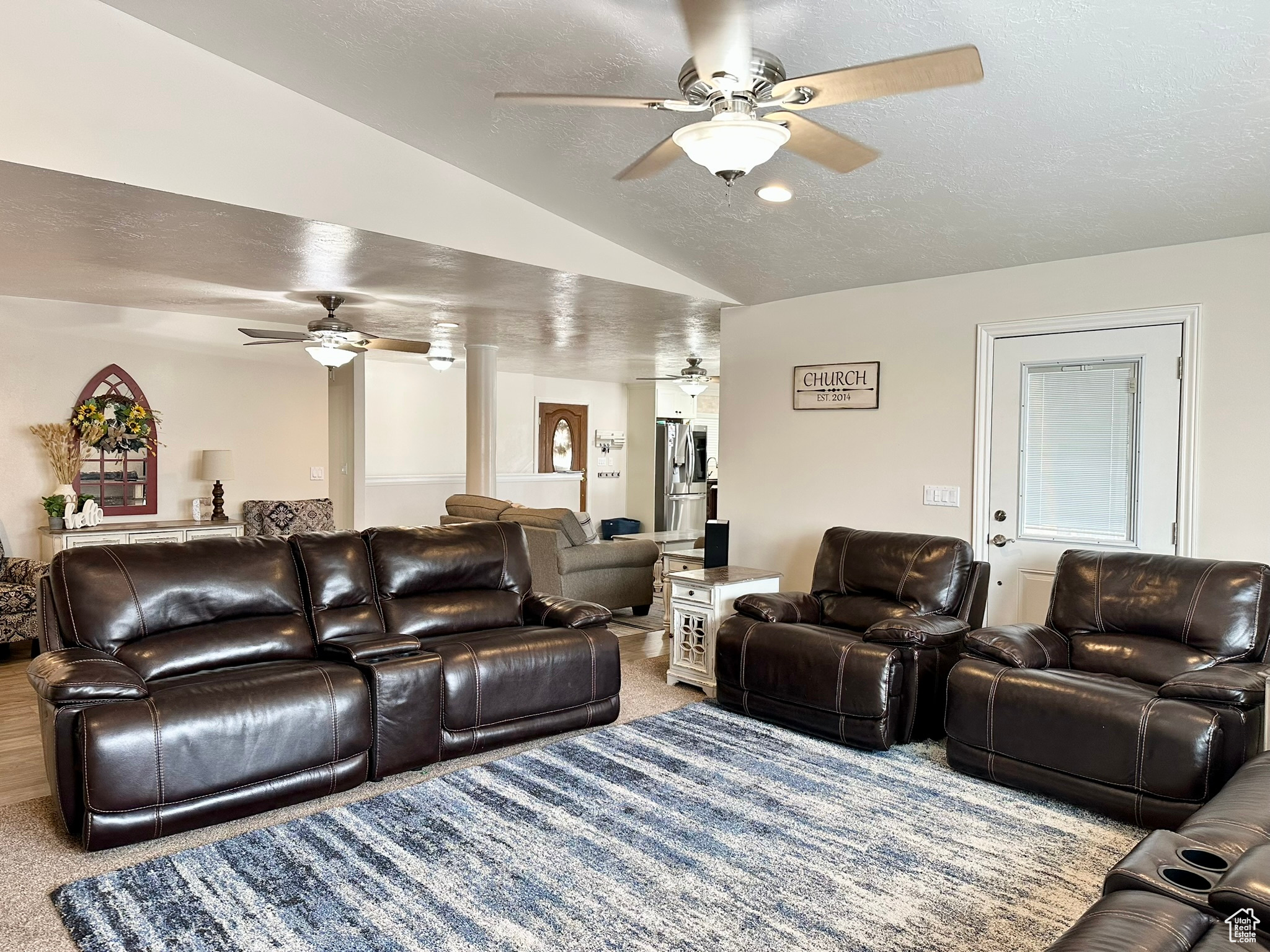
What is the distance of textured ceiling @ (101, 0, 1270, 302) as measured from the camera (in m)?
2.68

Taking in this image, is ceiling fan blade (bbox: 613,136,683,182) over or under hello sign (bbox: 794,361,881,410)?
over

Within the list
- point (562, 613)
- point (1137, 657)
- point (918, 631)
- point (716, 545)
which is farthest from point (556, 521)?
point (1137, 657)

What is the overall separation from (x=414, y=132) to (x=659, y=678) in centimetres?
331

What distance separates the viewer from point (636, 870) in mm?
2779

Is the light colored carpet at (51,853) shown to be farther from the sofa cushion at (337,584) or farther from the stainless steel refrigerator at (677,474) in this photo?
the stainless steel refrigerator at (677,474)

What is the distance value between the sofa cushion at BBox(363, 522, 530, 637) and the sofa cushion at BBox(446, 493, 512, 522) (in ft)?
8.40

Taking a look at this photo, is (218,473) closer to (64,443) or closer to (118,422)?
(118,422)

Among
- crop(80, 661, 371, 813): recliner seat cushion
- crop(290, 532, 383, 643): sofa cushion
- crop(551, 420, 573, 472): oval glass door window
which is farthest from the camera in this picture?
crop(551, 420, 573, 472): oval glass door window

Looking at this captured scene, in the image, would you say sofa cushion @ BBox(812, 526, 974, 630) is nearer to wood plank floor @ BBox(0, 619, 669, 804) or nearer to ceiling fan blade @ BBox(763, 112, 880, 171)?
wood plank floor @ BBox(0, 619, 669, 804)

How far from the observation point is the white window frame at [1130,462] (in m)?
4.18

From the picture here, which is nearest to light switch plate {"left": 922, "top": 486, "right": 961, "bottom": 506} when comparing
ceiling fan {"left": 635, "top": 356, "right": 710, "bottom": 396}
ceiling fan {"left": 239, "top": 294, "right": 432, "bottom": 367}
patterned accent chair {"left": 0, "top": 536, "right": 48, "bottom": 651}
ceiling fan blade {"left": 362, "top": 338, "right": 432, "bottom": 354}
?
ceiling fan {"left": 635, "top": 356, "right": 710, "bottom": 396}

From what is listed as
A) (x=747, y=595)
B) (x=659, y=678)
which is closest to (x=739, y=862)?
(x=747, y=595)

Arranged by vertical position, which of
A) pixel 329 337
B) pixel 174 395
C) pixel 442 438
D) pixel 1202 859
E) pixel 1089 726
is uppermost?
pixel 329 337

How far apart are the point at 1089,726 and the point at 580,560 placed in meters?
4.00
